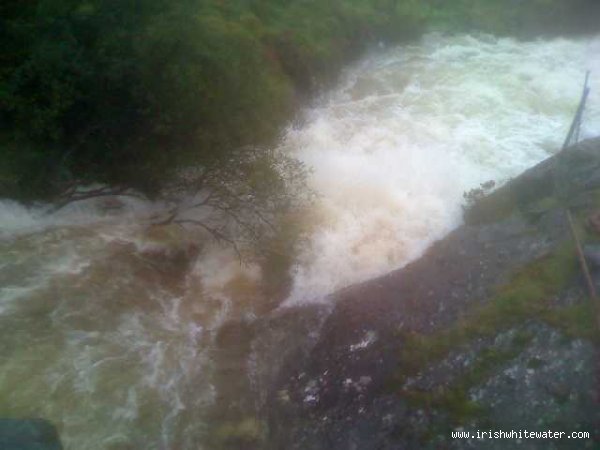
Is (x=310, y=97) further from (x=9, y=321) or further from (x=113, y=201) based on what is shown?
(x=9, y=321)

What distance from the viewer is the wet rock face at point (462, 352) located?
895cm

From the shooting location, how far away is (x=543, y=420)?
28.3ft

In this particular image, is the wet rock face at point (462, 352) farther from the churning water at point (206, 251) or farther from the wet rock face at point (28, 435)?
the wet rock face at point (28, 435)

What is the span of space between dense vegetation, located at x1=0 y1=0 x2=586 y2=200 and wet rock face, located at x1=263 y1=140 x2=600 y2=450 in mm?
5599

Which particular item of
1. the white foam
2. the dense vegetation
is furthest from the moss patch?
the dense vegetation

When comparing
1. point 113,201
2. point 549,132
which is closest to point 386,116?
point 549,132

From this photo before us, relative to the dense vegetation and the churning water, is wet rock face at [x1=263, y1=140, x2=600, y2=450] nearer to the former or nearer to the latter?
the churning water

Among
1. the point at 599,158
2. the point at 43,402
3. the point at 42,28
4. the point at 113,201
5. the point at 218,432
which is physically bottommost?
the point at 218,432

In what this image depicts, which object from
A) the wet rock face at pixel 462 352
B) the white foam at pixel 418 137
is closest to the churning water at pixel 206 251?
the white foam at pixel 418 137

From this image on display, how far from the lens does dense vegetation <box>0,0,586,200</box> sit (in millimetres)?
11836

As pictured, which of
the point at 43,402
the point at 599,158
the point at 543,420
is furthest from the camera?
the point at 599,158

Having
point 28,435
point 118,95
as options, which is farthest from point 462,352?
point 118,95

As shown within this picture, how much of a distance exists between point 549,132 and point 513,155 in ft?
8.09

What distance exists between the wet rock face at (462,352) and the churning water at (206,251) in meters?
1.78
